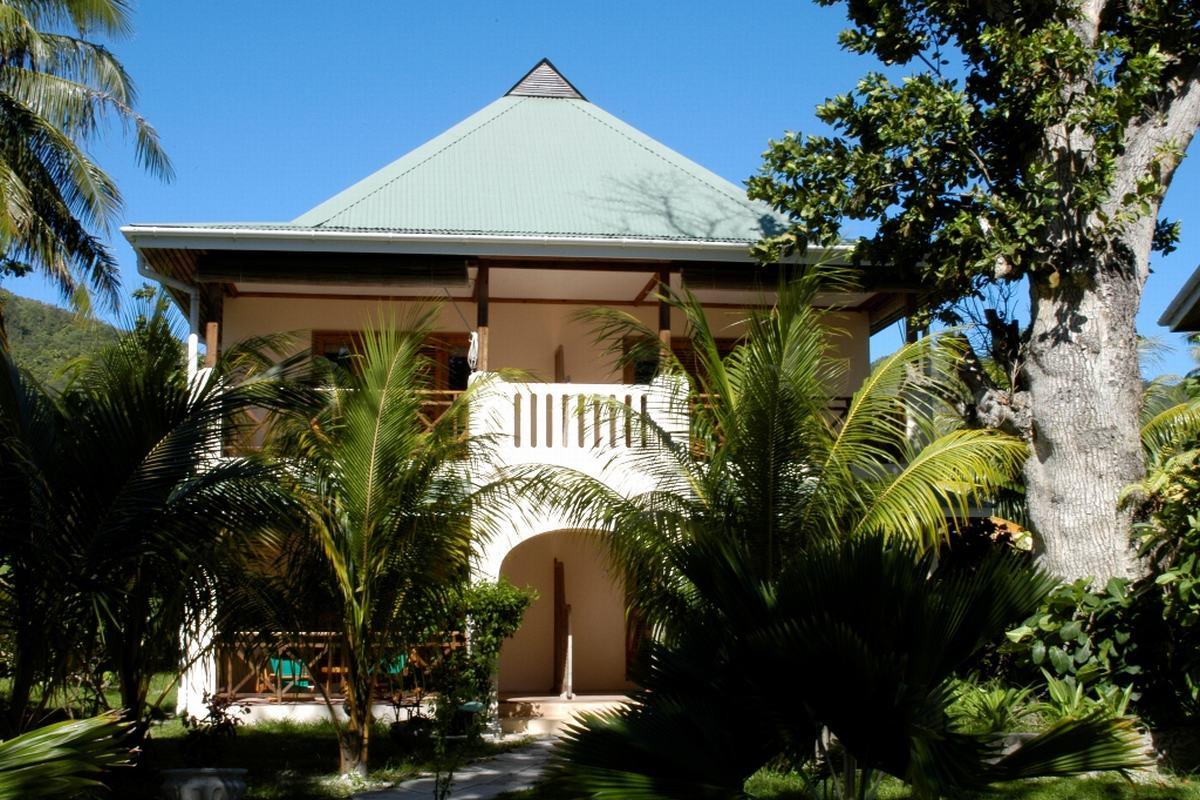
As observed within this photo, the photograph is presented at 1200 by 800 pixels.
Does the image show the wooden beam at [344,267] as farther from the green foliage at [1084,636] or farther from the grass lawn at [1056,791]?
the green foliage at [1084,636]

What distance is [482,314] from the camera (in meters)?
14.0

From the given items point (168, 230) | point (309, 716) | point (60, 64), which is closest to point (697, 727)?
point (309, 716)

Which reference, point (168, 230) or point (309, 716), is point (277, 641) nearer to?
point (309, 716)

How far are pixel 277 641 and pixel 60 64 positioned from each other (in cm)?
949

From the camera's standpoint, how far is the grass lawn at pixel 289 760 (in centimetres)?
960

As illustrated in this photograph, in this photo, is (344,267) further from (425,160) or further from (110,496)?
(110,496)

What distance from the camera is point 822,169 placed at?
13.5m

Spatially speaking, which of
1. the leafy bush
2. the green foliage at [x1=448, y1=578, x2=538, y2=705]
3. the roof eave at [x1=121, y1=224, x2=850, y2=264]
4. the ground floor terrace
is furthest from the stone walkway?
the roof eave at [x1=121, y1=224, x2=850, y2=264]

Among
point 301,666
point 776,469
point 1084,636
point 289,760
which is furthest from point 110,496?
point 1084,636

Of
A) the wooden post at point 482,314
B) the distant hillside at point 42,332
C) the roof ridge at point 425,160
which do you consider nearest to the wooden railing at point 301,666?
the wooden post at point 482,314

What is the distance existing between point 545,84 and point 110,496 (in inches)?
507

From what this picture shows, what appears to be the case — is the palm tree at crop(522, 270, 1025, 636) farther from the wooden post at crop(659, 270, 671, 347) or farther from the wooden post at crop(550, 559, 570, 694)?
the wooden post at crop(550, 559, 570, 694)

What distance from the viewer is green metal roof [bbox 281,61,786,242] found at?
14.9m

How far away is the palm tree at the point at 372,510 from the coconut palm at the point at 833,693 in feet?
14.4
